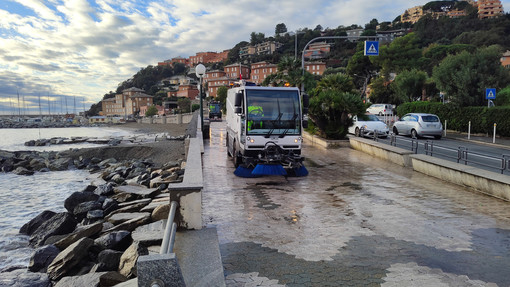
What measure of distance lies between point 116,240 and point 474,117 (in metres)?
27.1

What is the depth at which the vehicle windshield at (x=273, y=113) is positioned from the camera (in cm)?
1127

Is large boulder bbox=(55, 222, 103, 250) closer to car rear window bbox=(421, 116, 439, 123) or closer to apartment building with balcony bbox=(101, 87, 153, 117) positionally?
car rear window bbox=(421, 116, 439, 123)

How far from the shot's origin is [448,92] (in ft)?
93.2

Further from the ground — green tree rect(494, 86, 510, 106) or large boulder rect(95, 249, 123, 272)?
green tree rect(494, 86, 510, 106)

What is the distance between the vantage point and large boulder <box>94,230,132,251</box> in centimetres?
681

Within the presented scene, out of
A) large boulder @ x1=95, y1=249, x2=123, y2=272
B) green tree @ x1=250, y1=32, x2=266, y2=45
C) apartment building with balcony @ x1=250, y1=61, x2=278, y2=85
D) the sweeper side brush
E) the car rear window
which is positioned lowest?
large boulder @ x1=95, y1=249, x2=123, y2=272

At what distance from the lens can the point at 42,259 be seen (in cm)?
714

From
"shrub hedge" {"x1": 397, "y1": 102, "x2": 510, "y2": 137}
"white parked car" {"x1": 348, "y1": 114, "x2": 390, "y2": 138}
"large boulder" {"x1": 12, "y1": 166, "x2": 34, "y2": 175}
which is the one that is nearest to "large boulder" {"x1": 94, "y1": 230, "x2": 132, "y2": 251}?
"white parked car" {"x1": 348, "y1": 114, "x2": 390, "y2": 138}

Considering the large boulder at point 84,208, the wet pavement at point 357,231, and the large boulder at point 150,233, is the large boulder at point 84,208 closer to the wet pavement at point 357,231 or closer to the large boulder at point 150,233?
the wet pavement at point 357,231

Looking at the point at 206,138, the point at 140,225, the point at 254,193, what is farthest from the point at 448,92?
the point at 140,225

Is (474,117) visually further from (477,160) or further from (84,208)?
(84,208)

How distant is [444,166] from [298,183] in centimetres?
448

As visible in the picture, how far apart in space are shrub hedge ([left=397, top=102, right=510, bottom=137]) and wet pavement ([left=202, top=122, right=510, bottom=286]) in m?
16.9

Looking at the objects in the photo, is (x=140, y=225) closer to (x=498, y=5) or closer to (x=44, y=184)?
(x=44, y=184)
